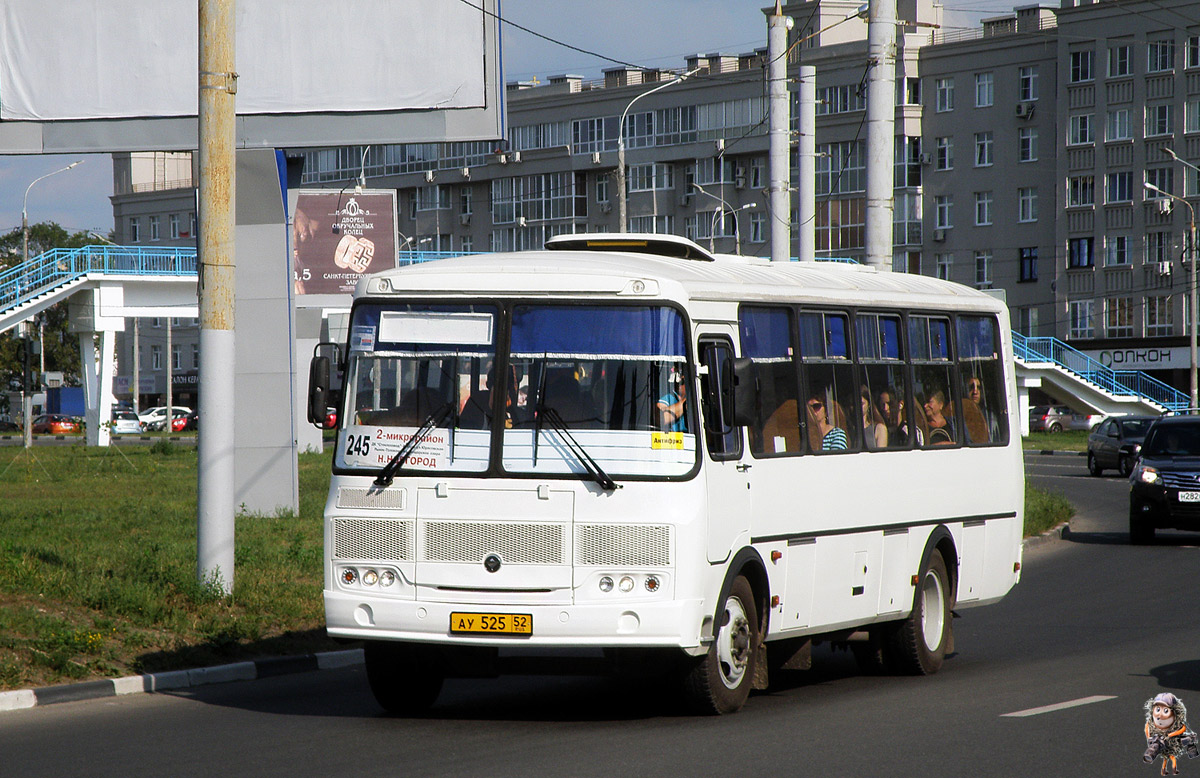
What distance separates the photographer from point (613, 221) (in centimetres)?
9244

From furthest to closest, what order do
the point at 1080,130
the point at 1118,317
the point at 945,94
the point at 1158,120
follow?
1. the point at 945,94
2. the point at 1080,130
3. the point at 1118,317
4. the point at 1158,120

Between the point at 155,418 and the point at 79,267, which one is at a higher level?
the point at 79,267

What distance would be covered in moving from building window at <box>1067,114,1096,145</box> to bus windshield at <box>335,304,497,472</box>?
237 feet

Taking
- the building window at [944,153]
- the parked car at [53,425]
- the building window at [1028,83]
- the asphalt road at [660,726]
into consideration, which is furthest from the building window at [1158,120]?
the asphalt road at [660,726]

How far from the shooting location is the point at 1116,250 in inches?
3022

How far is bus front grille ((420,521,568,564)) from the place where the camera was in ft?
31.9

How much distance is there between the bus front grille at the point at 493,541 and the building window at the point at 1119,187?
71.4 meters

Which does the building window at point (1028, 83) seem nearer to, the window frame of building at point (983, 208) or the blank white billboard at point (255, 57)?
the window frame of building at point (983, 208)

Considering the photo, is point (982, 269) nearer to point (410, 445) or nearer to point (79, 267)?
point (79, 267)

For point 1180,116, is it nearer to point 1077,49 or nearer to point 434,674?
point 1077,49

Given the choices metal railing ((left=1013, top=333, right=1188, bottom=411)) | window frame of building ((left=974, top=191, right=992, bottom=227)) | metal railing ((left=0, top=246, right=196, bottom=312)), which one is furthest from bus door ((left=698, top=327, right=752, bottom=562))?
window frame of building ((left=974, top=191, right=992, bottom=227))

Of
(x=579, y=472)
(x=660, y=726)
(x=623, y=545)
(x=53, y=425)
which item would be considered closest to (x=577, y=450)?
(x=579, y=472)

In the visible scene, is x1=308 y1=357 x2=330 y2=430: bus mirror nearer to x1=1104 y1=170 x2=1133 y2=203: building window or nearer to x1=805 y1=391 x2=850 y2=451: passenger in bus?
x1=805 y1=391 x2=850 y2=451: passenger in bus

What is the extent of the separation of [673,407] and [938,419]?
4074mm
